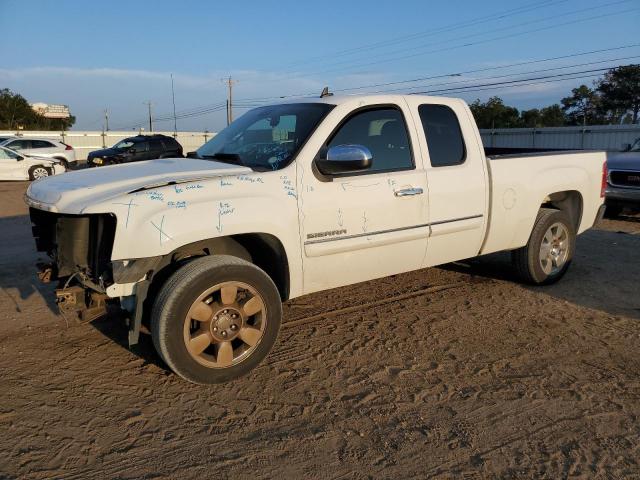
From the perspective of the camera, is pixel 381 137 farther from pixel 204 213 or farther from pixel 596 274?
pixel 596 274

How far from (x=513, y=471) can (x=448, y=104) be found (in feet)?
10.9

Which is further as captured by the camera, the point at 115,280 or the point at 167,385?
the point at 167,385

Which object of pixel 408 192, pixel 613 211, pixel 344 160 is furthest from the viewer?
pixel 613 211

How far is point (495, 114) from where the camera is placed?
46000 mm

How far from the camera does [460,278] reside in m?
6.15

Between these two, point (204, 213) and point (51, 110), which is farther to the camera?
point (51, 110)

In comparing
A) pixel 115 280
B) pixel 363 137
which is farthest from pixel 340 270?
pixel 115 280

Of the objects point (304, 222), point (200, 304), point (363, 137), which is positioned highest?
point (363, 137)

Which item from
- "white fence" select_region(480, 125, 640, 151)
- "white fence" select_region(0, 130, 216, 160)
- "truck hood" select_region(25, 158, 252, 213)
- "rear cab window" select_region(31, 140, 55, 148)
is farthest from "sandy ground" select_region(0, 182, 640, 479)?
"white fence" select_region(0, 130, 216, 160)

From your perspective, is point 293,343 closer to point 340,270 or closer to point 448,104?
point 340,270

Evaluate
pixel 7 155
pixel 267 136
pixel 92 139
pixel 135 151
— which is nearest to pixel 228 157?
pixel 267 136

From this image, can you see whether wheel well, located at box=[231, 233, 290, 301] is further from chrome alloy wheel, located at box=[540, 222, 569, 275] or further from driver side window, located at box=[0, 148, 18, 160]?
driver side window, located at box=[0, 148, 18, 160]

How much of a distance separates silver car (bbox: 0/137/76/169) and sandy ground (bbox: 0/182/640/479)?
69.7ft

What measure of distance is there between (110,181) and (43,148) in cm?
2392
